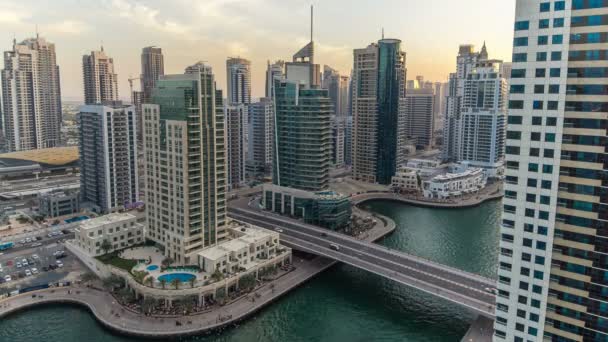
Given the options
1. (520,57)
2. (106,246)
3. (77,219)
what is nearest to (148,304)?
(106,246)

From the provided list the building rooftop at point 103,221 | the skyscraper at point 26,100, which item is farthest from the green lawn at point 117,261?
the skyscraper at point 26,100

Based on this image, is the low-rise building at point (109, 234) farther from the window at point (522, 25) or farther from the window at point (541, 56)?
the window at point (541, 56)

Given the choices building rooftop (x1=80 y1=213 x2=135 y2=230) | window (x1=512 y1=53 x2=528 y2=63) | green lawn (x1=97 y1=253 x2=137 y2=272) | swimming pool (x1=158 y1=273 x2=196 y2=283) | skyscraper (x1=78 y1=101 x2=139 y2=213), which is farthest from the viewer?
skyscraper (x1=78 y1=101 x2=139 y2=213)

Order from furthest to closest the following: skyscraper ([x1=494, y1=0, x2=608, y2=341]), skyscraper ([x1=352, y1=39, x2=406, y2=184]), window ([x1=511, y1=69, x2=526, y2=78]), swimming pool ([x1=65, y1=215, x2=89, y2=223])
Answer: skyscraper ([x1=352, y1=39, x2=406, y2=184])
swimming pool ([x1=65, y1=215, x2=89, y2=223])
window ([x1=511, y1=69, x2=526, y2=78])
skyscraper ([x1=494, y1=0, x2=608, y2=341])

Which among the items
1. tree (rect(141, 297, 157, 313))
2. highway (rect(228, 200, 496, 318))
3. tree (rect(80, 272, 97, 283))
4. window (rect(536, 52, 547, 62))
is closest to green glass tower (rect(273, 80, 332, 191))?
highway (rect(228, 200, 496, 318))

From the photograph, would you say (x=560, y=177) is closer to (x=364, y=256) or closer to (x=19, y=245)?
(x=364, y=256)

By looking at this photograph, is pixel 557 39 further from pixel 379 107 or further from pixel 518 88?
pixel 379 107

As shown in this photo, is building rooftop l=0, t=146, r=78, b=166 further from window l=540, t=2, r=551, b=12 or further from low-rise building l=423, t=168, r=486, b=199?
window l=540, t=2, r=551, b=12
